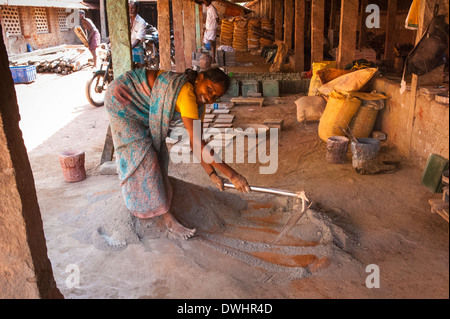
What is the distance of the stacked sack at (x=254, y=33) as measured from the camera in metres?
17.2

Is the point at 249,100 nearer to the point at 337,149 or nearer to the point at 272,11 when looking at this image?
the point at 337,149

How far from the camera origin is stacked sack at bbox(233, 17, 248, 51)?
688 inches

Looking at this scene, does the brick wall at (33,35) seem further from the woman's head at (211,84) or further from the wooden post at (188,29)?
the woman's head at (211,84)

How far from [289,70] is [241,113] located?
145 inches

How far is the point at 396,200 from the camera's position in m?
3.91

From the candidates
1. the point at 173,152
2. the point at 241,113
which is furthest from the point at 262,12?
the point at 173,152

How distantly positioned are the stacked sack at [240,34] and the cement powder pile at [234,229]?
1480cm

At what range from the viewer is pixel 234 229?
3.48 meters

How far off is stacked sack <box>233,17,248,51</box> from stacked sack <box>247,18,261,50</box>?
0.26m

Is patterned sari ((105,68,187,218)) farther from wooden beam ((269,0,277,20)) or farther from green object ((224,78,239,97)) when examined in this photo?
wooden beam ((269,0,277,20))

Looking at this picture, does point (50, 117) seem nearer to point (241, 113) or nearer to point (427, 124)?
point (241, 113)

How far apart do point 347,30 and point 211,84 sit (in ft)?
14.6

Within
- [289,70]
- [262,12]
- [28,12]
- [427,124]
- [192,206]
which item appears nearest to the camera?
[192,206]
